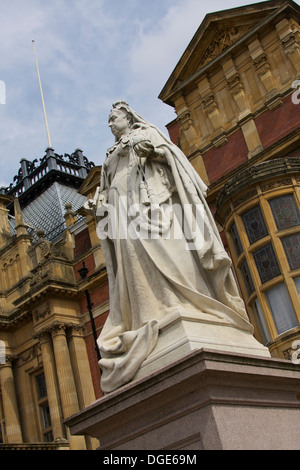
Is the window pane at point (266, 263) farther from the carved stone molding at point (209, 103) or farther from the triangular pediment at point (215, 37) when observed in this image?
the triangular pediment at point (215, 37)

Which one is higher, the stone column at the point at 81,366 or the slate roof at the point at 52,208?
the slate roof at the point at 52,208

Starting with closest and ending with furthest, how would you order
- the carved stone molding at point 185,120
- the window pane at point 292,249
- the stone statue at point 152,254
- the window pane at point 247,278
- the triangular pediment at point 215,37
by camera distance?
the stone statue at point 152,254, the window pane at point 292,249, the window pane at point 247,278, the triangular pediment at point 215,37, the carved stone molding at point 185,120

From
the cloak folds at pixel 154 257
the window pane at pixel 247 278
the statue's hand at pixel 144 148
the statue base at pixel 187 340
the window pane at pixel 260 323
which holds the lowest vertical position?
the statue base at pixel 187 340

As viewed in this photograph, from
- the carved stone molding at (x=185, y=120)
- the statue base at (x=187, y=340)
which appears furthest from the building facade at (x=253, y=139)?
the statue base at (x=187, y=340)

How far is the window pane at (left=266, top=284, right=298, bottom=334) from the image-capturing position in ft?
47.6

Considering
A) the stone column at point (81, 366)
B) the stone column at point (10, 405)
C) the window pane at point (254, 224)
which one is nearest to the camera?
the window pane at point (254, 224)

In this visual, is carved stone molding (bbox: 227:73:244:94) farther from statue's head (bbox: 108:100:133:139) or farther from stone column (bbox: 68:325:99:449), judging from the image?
statue's head (bbox: 108:100:133:139)

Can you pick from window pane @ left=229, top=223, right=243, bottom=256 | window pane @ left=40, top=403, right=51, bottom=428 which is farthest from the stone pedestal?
window pane @ left=40, top=403, right=51, bottom=428

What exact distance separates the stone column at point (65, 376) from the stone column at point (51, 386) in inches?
10.2

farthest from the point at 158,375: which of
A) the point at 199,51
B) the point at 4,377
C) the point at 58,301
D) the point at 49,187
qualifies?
the point at 49,187

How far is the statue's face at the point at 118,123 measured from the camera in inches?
226

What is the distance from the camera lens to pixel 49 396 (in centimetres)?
2280

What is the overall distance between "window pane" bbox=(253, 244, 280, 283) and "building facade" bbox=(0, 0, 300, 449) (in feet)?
0.09

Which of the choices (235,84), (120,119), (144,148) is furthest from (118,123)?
(235,84)
